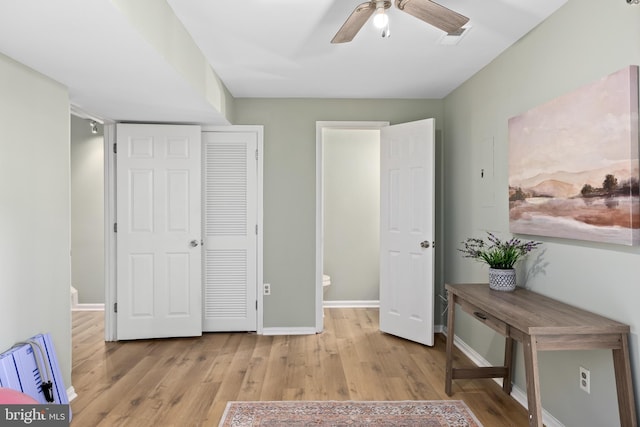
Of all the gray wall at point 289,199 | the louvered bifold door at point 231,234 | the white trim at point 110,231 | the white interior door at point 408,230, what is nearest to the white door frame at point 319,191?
the gray wall at point 289,199

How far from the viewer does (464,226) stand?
3.82m

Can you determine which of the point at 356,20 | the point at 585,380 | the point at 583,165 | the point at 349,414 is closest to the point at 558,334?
the point at 585,380

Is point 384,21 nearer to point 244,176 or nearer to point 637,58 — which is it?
point 637,58

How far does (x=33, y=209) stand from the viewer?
8.09ft

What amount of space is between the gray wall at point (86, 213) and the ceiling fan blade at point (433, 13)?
14.9ft

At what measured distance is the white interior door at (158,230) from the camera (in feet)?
13.3

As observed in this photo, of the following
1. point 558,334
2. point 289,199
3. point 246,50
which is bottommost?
point 558,334

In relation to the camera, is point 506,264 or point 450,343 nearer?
point 506,264

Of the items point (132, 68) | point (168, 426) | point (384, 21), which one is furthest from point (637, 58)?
point (168, 426)

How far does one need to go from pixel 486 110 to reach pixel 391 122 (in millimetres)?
1202

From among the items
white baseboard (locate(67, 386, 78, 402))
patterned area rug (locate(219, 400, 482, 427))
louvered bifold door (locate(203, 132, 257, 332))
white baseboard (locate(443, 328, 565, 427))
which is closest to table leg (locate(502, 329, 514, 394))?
white baseboard (locate(443, 328, 565, 427))

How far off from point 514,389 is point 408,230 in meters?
1.65

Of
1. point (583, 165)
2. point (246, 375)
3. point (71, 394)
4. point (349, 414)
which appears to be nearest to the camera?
point (583, 165)

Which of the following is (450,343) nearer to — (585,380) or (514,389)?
(514,389)
